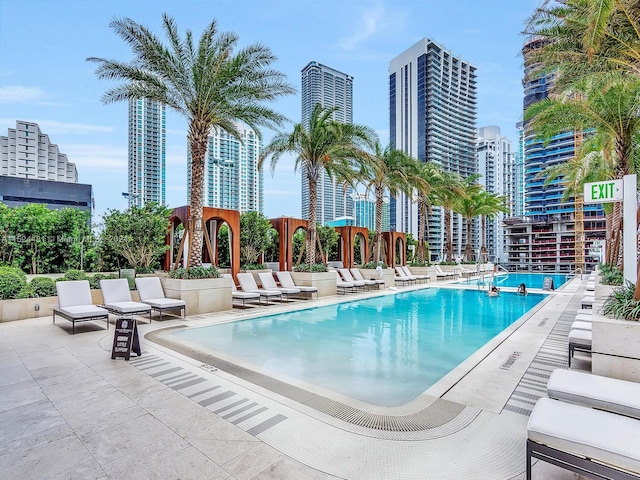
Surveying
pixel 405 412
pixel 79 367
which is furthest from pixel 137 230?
pixel 405 412

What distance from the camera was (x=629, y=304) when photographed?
4074 mm

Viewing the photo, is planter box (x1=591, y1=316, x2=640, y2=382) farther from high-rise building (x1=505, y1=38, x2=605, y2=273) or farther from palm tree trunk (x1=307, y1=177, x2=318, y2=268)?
high-rise building (x1=505, y1=38, x2=605, y2=273)

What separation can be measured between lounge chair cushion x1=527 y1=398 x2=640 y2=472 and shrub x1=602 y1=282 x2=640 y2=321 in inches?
74.0

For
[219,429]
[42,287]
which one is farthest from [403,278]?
[219,429]

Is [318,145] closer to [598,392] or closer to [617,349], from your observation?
[617,349]

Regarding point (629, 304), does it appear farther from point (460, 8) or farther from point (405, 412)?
point (460, 8)

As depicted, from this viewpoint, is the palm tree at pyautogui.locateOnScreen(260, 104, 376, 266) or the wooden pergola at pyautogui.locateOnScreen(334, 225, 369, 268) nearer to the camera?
the palm tree at pyautogui.locateOnScreen(260, 104, 376, 266)

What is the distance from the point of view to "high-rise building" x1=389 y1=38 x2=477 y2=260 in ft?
271

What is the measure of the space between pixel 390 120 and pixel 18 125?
342 ft

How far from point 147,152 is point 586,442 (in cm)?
6815

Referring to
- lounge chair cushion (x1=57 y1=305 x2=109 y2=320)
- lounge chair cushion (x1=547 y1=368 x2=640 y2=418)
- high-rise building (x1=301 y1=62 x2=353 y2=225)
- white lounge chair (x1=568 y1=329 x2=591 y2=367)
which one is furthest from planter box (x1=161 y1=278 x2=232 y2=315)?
high-rise building (x1=301 y1=62 x2=353 y2=225)

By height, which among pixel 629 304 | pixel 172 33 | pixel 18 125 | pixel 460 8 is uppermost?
pixel 18 125

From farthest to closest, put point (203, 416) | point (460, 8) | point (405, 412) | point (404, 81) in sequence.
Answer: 1. point (404, 81)
2. point (460, 8)
3. point (405, 412)
4. point (203, 416)

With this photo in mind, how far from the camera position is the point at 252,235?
18.5m
